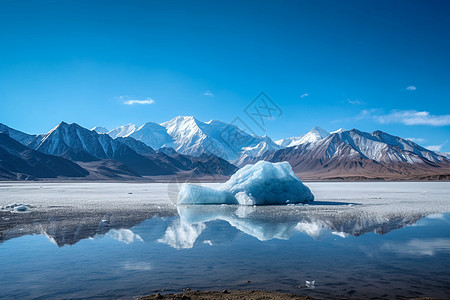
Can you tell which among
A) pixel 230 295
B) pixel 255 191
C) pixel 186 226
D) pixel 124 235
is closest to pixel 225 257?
pixel 230 295

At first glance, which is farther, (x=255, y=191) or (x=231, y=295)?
(x=255, y=191)

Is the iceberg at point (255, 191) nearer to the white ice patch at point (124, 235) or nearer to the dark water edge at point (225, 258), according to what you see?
the dark water edge at point (225, 258)

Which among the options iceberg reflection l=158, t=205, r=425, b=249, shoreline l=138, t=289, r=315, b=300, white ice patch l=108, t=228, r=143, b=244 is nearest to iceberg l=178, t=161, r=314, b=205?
iceberg reflection l=158, t=205, r=425, b=249

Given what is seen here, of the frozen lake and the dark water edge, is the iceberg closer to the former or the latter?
the frozen lake

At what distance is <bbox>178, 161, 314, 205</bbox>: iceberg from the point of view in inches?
873

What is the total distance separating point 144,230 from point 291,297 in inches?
294

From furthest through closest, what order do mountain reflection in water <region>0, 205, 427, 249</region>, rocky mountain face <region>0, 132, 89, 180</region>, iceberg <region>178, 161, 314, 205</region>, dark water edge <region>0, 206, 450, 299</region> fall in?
rocky mountain face <region>0, 132, 89, 180</region> → iceberg <region>178, 161, 314, 205</region> → mountain reflection in water <region>0, 205, 427, 249</region> → dark water edge <region>0, 206, 450, 299</region>

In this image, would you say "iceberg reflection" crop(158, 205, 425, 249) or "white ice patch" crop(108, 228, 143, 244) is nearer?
"white ice patch" crop(108, 228, 143, 244)

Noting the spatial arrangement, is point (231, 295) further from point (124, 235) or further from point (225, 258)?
point (124, 235)

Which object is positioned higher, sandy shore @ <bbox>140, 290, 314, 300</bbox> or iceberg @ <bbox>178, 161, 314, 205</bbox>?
iceberg @ <bbox>178, 161, 314, 205</bbox>

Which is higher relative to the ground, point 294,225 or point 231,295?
point 294,225

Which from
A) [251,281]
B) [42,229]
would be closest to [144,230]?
[42,229]

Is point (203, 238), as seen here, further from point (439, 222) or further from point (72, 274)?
point (439, 222)

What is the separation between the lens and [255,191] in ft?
73.0
